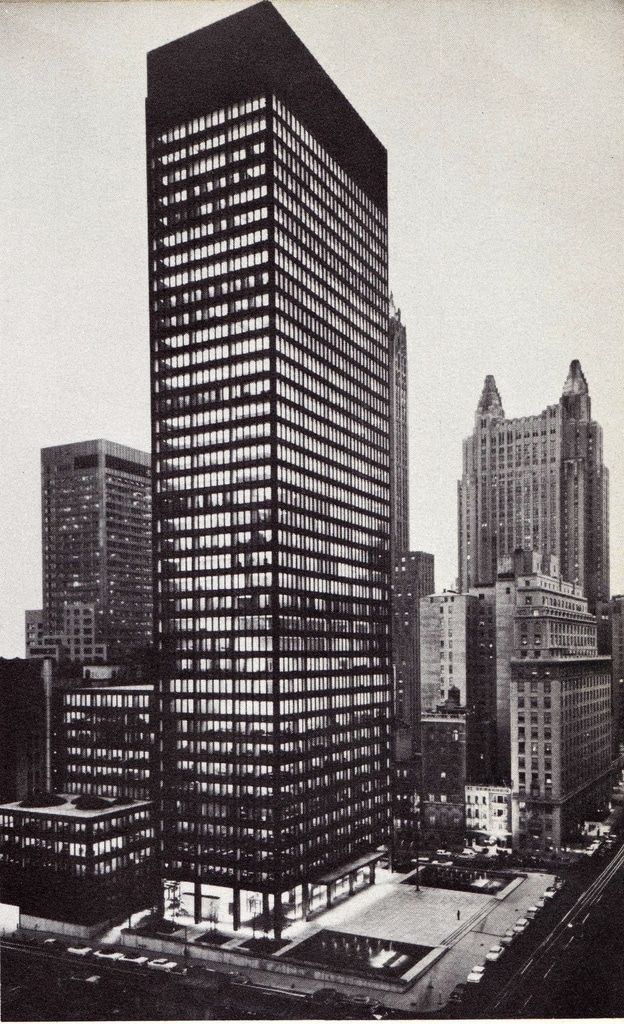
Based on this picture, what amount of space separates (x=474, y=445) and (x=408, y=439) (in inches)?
618

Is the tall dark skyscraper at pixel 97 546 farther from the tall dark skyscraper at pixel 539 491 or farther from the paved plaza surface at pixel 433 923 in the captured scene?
the paved plaza surface at pixel 433 923

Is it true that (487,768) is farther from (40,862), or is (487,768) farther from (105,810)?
(40,862)

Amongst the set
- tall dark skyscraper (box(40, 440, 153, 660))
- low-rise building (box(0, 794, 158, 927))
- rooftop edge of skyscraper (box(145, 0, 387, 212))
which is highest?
rooftop edge of skyscraper (box(145, 0, 387, 212))

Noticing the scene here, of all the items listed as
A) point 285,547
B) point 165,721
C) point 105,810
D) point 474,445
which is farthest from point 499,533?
point 105,810

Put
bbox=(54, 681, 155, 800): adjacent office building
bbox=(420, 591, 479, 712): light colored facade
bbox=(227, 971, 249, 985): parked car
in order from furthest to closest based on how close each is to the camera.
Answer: bbox=(54, 681, 155, 800): adjacent office building
bbox=(420, 591, 479, 712): light colored facade
bbox=(227, 971, 249, 985): parked car

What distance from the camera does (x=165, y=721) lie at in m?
53.9

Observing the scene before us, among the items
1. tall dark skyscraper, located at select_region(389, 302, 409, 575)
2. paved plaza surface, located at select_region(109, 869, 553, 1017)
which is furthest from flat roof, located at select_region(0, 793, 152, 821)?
tall dark skyscraper, located at select_region(389, 302, 409, 575)

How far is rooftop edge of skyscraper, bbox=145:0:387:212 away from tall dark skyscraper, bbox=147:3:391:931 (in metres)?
0.26

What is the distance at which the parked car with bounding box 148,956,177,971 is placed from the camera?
40.6m

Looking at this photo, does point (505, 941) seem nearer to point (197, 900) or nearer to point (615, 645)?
point (615, 645)

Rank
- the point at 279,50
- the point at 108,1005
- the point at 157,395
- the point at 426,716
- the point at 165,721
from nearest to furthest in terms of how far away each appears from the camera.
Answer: the point at 108,1005 → the point at 279,50 → the point at 165,721 → the point at 157,395 → the point at 426,716

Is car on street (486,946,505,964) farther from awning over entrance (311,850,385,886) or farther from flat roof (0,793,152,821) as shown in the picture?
flat roof (0,793,152,821)

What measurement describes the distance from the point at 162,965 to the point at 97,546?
24970 millimetres

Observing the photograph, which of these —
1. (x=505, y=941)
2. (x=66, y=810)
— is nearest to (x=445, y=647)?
(x=505, y=941)
